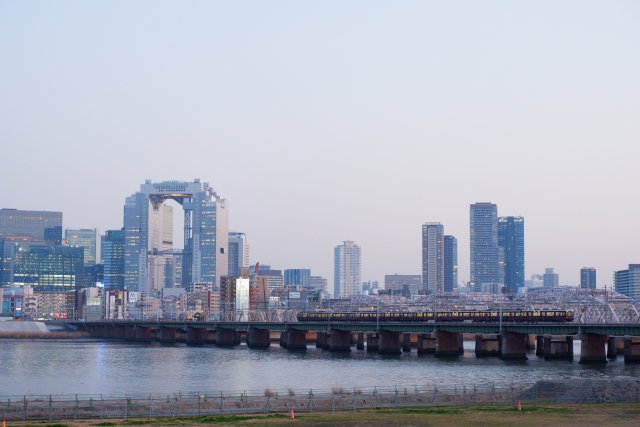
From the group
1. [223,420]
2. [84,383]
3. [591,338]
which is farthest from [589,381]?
[591,338]

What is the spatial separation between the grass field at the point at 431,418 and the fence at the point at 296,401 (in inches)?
103

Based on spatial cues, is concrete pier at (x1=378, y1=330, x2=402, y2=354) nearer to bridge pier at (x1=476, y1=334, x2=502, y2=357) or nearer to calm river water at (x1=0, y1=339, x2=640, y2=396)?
calm river water at (x1=0, y1=339, x2=640, y2=396)

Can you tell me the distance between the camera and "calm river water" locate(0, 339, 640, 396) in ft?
362

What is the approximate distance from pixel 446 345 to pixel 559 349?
65.4 ft

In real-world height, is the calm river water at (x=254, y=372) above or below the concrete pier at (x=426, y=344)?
below

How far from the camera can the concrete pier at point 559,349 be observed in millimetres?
163375

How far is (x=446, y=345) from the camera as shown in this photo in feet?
573

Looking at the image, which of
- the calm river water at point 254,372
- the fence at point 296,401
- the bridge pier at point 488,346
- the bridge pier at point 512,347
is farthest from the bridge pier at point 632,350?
the fence at point 296,401

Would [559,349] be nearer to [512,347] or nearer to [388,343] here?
[512,347]

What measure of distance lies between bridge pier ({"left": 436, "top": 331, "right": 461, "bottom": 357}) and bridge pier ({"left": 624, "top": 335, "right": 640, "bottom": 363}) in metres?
30.8

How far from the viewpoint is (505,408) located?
71.3m

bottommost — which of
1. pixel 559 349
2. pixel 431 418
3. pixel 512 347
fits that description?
pixel 559 349

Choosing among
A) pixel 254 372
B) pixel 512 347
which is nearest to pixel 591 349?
pixel 512 347

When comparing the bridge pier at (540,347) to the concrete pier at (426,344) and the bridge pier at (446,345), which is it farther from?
the concrete pier at (426,344)
